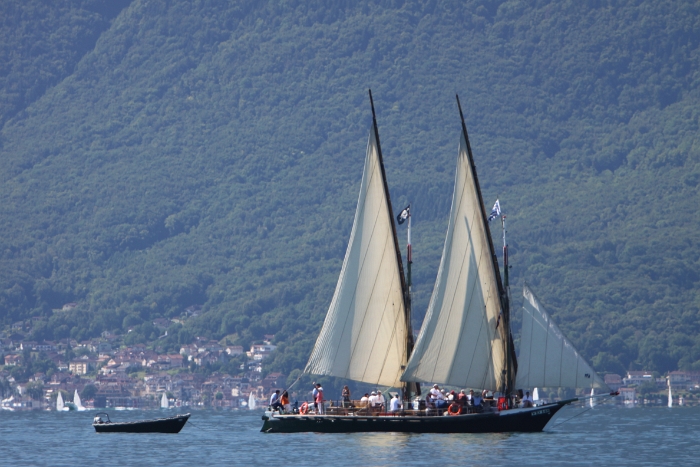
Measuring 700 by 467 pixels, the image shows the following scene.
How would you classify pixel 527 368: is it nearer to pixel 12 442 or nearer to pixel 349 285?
pixel 349 285

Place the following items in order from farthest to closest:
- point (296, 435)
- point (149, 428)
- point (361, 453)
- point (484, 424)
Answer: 1. point (149, 428)
2. point (296, 435)
3. point (484, 424)
4. point (361, 453)

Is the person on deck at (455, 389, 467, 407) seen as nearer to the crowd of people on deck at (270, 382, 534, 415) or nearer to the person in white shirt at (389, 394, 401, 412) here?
the crowd of people on deck at (270, 382, 534, 415)

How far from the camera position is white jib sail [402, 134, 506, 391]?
3066 inches

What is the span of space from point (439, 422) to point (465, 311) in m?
5.00

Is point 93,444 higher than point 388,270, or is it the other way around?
point 388,270

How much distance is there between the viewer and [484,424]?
252 feet

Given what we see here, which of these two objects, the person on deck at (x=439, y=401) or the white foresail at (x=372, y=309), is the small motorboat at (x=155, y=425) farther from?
the person on deck at (x=439, y=401)

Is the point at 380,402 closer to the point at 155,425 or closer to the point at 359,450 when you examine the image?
the point at 359,450

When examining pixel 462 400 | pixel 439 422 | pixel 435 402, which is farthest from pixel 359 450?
pixel 462 400

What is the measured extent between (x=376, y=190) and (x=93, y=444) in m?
18.5

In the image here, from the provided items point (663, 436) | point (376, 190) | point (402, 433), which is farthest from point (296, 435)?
point (663, 436)

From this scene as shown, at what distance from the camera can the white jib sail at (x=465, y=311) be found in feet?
255

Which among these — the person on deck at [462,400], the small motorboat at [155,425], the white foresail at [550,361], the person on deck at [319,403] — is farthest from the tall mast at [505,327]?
the small motorboat at [155,425]

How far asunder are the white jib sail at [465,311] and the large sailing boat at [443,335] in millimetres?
44
